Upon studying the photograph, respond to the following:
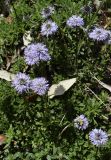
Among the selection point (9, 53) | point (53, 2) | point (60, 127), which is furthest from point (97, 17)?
point (60, 127)

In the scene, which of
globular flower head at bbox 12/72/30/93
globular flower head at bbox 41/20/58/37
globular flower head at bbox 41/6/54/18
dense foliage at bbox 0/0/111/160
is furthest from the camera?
globular flower head at bbox 41/6/54/18

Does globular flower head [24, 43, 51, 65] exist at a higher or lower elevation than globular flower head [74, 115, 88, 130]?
higher

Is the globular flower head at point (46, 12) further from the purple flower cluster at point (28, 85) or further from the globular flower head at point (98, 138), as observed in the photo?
the globular flower head at point (98, 138)

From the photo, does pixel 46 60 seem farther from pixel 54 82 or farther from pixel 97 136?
pixel 97 136

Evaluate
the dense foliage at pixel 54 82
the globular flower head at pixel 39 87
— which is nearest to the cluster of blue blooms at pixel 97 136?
the dense foliage at pixel 54 82

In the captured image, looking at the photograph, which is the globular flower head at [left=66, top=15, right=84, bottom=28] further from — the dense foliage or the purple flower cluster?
the purple flower cluster

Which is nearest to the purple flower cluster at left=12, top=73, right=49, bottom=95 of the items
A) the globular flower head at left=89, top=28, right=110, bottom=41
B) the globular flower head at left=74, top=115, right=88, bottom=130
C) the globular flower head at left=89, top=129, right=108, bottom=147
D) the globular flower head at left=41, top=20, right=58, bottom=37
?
Answer: the globular flower head at left=74, top=115, right=88, bottom=130
